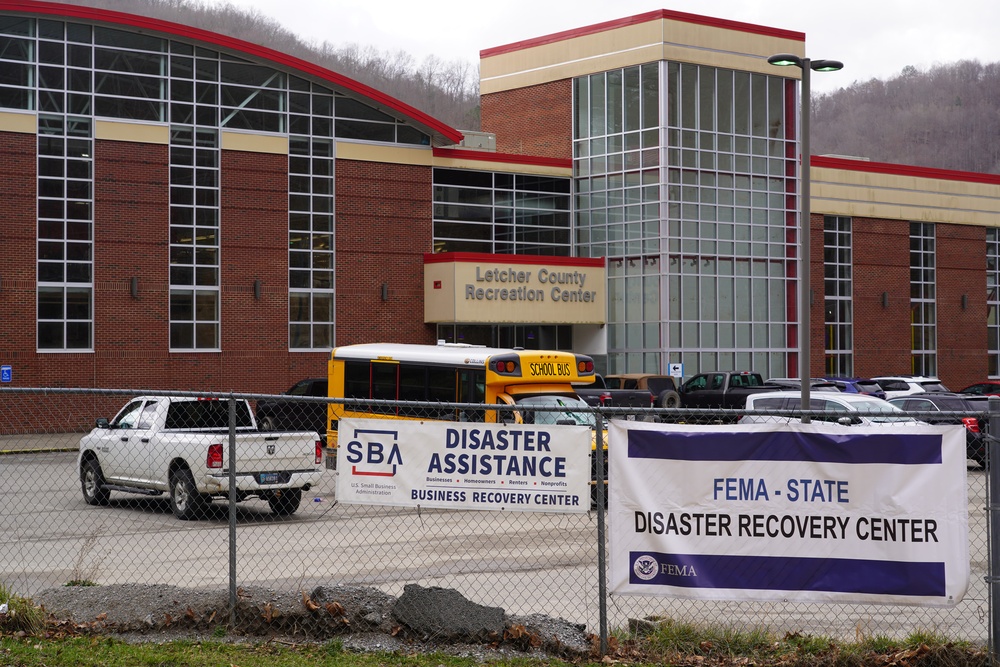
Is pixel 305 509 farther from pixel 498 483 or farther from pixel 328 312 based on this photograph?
pixel 328 312

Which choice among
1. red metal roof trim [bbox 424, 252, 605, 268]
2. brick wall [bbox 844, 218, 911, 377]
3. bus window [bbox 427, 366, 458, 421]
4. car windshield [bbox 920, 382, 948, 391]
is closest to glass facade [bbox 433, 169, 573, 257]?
red metal roof trim [bbox 424, 252, 605, 268]

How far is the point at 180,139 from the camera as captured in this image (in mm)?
36281

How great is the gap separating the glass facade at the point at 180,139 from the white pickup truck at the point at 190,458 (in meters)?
18.3

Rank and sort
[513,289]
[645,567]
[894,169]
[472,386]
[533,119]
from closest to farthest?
1. [645,567]
2. [472,386]
3. [513,289]
4. [533,119]
5. [894,169]

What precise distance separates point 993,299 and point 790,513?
2107 inches

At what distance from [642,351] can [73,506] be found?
27715 millimetres

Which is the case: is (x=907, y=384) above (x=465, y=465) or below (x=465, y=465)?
below

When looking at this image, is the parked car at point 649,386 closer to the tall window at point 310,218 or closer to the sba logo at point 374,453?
the tall window at point 310,218

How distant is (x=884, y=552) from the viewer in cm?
754

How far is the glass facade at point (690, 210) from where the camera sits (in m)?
42.1

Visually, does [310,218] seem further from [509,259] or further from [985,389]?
[985,389]

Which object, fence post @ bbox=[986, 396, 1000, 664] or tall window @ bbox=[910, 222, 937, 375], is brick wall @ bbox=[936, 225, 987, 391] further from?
fence post @ bbox=[986, 396, 1000, 664]

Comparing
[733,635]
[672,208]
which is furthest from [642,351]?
[733,635]

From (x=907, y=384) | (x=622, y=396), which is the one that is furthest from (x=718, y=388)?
(x=622, y=396)
